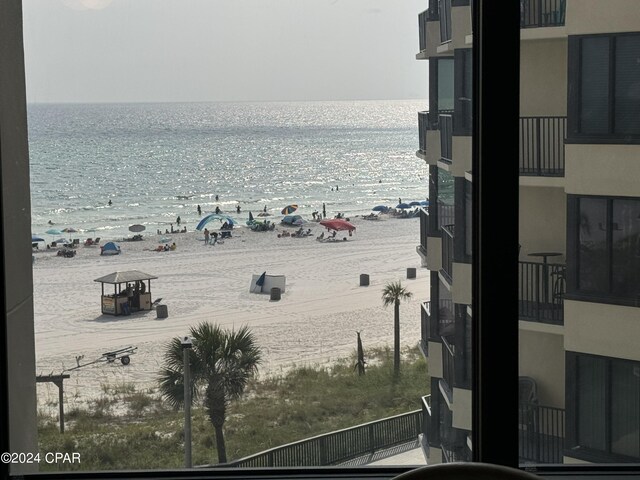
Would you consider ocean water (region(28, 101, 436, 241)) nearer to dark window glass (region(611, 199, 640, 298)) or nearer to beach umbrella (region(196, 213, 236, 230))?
beach umbrella (region(196, 213, 236, 230))

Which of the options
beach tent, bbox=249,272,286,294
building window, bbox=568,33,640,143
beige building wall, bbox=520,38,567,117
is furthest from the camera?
beach tent, bbox=249,272,286,294

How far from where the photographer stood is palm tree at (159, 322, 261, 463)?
2.18 meters

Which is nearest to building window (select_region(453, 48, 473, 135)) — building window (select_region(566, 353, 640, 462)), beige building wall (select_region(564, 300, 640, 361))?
beige building wall (select_region(564, 300, 640, 361))

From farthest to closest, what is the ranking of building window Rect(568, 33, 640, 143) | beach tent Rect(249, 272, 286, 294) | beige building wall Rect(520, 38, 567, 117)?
beach tent Rect(249, 272, 286, 294) < building window Rect(568, 33, 640, 143) < beige building wall Rect(520, 38, 567, 117)

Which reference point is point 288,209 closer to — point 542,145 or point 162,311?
point 162,311

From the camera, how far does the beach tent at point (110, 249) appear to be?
2.18 m

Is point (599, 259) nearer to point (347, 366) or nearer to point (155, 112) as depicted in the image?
point (347, 366)

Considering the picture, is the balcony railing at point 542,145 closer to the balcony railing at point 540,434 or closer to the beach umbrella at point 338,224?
the beach umbrella at point 338,224

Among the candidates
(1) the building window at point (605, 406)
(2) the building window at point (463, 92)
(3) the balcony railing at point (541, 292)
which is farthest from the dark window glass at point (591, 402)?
(2) the building window at point (463, 92)

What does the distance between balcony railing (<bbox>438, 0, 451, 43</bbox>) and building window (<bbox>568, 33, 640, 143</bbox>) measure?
35 cm

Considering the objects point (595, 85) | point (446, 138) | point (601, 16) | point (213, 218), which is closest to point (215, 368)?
point (213, 218)

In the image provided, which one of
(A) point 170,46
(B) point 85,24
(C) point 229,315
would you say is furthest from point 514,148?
(B) point 85,24

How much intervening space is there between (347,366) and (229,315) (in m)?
0.39

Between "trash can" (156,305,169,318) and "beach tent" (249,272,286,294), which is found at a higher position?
"beach tent" (249,272,286,294)
